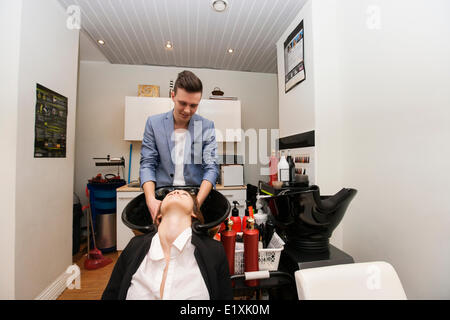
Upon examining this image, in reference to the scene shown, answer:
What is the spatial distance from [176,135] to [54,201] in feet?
4.74

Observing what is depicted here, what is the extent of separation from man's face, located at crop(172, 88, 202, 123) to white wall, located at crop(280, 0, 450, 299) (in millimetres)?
1192

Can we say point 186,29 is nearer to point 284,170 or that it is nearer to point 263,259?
point 284,170

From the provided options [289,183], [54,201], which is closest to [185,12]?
[289,183]

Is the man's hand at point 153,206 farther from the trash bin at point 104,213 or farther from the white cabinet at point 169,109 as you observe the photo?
the white cabinet at point 169,109

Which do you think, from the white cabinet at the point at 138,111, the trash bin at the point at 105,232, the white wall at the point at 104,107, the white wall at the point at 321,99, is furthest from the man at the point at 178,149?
the white wall at the point at 104,107

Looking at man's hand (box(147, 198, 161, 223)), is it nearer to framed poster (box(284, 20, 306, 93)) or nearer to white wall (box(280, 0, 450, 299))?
white wall (box(280, 0, 450, 299))

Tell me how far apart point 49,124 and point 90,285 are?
1.57 metres

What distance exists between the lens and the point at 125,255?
0.81 metres

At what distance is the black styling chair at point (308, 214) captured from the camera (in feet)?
3.49

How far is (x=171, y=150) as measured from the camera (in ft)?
4.26

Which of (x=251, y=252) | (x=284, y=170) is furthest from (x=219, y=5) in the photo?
(x=251, y=252)

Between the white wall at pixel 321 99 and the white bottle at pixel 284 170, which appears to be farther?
the white bottle at pixel 284 170
